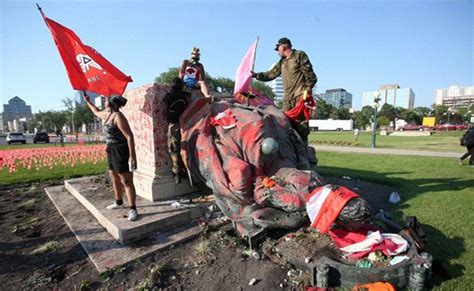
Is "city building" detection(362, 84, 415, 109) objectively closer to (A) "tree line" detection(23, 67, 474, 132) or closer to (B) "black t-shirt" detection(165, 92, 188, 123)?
(A) "tree line" detection(23, 67, 474, 132)

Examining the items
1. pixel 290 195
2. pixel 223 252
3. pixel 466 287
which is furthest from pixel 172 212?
pixel 466 287

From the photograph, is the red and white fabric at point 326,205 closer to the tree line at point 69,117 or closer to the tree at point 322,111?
the tree line at point 69,117

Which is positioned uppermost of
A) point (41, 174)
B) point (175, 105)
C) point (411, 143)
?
point (175, 105)

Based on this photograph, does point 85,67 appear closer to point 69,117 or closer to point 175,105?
point 175,105

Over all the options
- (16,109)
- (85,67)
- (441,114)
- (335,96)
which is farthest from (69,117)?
(335,96)

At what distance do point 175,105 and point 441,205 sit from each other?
5.24 m

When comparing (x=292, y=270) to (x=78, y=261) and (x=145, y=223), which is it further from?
(x=78, y=261)

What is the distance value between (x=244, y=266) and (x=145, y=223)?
4.81ft

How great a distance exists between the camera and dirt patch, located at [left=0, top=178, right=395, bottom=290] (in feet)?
8.50

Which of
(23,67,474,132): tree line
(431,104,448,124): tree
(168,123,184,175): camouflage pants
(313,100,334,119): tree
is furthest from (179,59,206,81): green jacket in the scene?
(431,104,448,124): tree

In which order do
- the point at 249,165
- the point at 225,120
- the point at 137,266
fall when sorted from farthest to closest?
1. the point at 225,120
2. the point at 249,165
3. the point at 137,266

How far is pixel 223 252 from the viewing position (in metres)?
3.18

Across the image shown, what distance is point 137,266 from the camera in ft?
9.37

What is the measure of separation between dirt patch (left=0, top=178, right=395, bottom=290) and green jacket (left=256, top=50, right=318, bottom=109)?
2831mm
